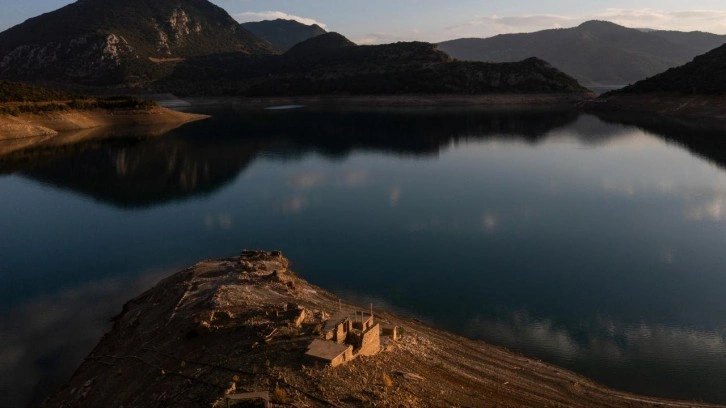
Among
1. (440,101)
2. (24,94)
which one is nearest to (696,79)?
(440,101)

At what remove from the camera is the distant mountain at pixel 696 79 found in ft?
323

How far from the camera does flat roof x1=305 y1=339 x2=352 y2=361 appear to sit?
1412 centimetres

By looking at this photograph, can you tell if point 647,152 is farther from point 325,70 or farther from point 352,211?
point 325,70

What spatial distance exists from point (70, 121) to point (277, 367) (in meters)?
93.3

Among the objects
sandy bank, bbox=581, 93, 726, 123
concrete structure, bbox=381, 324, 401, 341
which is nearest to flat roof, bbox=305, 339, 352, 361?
concrete structure, bbox=381, 324, 401, 341

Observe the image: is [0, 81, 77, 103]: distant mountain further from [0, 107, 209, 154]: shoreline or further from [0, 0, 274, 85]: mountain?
[0, 0, 274, 85]: mountain

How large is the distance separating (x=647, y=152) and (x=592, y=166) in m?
12.8

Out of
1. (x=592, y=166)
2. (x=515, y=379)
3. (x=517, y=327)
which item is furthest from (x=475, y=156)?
(x=515, y=379)

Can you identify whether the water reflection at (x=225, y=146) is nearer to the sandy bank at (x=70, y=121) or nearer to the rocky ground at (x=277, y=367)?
the sandy bank at (x=70, y=121)

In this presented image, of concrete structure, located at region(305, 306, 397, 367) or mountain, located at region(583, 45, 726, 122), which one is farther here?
mountain, located at region(583, 45, 726, 122)

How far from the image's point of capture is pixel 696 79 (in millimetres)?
103812

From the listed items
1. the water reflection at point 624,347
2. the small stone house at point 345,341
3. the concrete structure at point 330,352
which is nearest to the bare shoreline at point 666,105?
the water reflection at point 624,347

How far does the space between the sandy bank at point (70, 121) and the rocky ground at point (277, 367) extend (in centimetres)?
7350

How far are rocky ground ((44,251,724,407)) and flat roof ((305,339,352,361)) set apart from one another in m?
0.25
